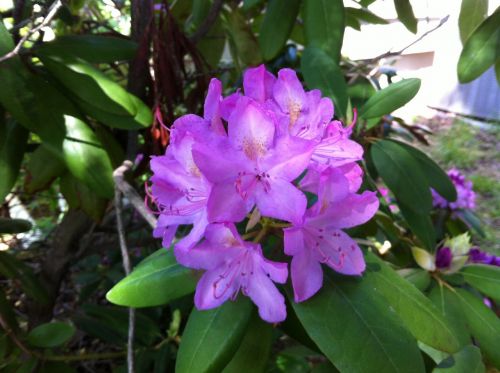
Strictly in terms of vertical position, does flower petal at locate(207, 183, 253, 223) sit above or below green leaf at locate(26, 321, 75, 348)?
above

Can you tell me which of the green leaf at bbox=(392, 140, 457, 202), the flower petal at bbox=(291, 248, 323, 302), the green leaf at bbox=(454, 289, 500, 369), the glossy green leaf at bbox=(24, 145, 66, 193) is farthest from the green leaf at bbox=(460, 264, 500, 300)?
the glossy green leaf at bbox=(24, 145, 66, 193)

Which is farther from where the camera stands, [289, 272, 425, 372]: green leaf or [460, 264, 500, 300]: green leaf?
[460, 264, 500, 300]: green leaf

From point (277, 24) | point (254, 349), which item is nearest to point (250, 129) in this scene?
point (254, 349)

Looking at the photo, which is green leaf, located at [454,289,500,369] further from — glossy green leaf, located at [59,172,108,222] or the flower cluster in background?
the flower cluster in background

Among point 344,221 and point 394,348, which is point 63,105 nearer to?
point 344,221

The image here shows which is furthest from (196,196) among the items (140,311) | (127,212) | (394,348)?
(127,212)

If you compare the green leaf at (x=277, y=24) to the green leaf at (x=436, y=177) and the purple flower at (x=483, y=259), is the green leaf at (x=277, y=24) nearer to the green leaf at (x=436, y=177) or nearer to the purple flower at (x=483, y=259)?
the green leaf at (x=436, y=177)

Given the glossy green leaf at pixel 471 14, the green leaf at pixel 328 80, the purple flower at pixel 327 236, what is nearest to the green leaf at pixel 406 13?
the glossy green leaf at pixel 471 14
